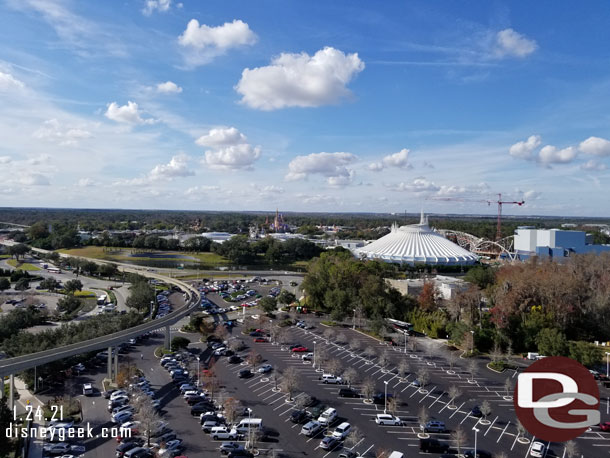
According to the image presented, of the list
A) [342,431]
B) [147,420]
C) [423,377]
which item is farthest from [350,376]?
[147,420]

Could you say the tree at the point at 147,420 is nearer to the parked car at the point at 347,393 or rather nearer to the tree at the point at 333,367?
the parked car at the point at 347,393

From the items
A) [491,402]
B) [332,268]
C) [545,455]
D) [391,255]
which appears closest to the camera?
[545,455]

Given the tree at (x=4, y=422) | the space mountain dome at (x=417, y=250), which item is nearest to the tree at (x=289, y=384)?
the tree at (x=4, y=422)

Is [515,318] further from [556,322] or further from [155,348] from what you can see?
[155,348]

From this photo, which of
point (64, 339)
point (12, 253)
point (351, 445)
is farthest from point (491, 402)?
point (12, 253)

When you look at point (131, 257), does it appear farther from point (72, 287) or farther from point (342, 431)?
point (342, 431)

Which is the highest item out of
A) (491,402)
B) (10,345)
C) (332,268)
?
(332,268)

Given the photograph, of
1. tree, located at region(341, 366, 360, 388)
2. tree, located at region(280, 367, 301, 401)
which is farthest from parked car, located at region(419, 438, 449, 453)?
tree, located at region(280, 367, 301, 401)
